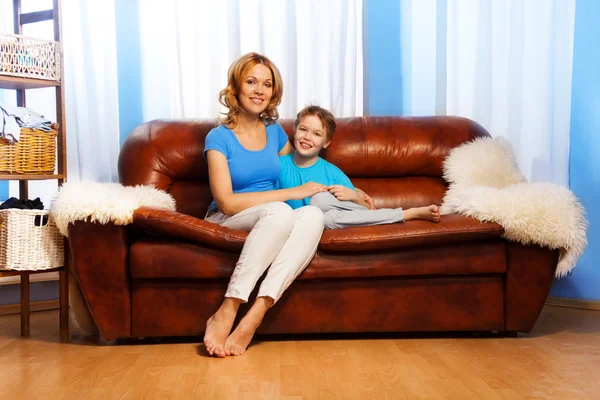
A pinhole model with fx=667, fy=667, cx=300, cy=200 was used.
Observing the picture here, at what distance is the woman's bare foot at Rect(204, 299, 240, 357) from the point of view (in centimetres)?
219

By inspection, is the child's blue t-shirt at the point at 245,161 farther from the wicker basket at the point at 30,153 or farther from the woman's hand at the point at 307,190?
the wicker basket at the point at 30,153

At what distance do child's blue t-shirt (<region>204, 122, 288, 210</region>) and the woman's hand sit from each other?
0.16m

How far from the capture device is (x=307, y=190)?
100 inches

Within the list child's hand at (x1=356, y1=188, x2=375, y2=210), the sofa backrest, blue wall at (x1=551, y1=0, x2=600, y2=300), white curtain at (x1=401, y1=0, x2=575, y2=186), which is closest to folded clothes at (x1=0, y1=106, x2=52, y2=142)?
the sofa backrest

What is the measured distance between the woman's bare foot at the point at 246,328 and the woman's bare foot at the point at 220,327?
0.07 feet

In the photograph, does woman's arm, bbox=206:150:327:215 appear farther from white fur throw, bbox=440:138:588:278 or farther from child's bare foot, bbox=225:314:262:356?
white fur throw, bbox=440:138:588:278

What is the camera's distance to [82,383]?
6.28 feet

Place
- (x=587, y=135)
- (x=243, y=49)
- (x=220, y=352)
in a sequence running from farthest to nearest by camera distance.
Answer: (x=243, y=49) < (x=587, y=135) < (x=220, y=352)

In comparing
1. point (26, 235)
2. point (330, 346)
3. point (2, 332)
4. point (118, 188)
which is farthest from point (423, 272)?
Result: point (2, 332)

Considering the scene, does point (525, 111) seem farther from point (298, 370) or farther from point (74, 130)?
point (74, 130)

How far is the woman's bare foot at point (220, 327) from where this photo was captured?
2189mm

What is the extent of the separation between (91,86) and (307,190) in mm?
1377

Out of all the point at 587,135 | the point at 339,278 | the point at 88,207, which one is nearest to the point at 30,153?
the point at 88,207

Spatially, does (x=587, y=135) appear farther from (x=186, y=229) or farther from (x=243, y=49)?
(x=186, y=229)
